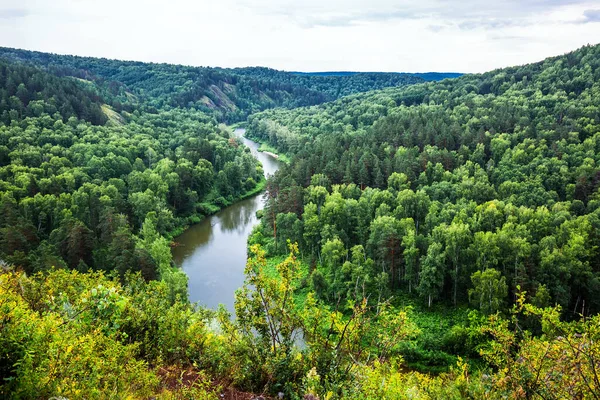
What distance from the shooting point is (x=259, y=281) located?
1145cm

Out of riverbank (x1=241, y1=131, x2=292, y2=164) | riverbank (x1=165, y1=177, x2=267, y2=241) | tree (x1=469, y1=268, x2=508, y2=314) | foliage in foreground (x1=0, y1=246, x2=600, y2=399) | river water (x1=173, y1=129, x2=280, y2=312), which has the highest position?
foliage in foreground (x1=0, y1=246, x2=600, y2=399)

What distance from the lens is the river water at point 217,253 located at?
161 feet

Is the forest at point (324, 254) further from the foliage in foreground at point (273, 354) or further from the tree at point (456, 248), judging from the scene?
the tree at point (456, 248)

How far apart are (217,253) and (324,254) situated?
726 inches

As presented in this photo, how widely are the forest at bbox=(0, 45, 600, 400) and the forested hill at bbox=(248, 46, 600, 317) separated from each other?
0.33 metres

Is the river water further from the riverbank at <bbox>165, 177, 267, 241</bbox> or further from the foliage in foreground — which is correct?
the foliage in foreground

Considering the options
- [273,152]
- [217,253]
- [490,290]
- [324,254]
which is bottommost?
[217,253]

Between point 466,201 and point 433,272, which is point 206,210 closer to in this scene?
point 466,201

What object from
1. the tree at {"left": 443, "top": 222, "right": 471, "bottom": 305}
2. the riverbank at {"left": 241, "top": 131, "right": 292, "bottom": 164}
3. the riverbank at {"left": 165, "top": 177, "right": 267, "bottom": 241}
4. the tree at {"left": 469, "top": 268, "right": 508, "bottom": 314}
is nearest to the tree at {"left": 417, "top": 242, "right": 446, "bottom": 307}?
the tree at {"left": 443, "top": 222, "right": 471, "bottom": 305}

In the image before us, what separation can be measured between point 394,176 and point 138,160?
50.5 m

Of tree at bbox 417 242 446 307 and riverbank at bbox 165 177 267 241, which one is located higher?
tree at bbox 417 242 446 307

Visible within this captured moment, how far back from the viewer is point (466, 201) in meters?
56.5

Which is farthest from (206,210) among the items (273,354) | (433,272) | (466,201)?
(273,354)

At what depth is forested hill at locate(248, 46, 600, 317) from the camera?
4175cm
